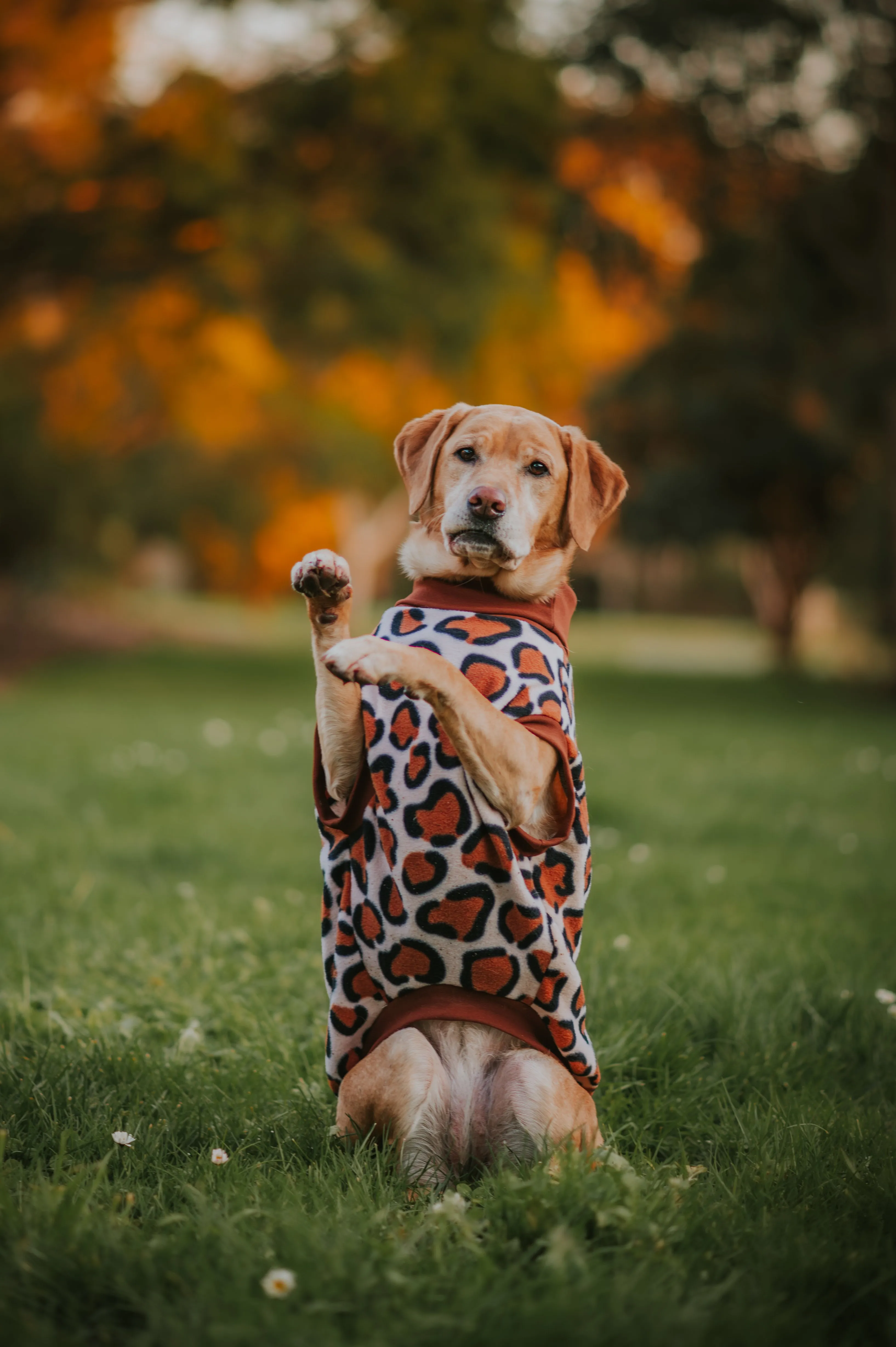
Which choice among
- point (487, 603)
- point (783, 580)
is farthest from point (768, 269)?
point (487, 603)

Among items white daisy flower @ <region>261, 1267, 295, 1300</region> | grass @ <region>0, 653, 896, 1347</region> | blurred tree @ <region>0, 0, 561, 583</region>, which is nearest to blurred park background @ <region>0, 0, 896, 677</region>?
blurred tree @ <region>0, 0, 561, 583</region>

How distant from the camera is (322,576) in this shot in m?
2.60

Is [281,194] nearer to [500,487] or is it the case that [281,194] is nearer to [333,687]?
[500,487]

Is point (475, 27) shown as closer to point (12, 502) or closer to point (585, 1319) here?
point (12, 502)

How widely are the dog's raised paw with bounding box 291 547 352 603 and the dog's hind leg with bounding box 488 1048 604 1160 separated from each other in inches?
45.4

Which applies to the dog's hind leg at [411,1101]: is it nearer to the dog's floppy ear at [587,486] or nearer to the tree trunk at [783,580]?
the dog's floppy ear at [587,486]

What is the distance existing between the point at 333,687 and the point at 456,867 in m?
0.51

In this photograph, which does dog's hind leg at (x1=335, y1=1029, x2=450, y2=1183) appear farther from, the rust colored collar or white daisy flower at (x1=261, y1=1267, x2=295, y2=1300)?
the rust colored collar

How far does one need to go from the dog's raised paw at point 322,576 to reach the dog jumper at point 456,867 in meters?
0.18

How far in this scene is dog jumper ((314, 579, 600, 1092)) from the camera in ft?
8.24

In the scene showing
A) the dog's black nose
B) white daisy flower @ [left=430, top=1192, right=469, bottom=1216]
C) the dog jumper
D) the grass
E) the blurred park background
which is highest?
the blurred park background

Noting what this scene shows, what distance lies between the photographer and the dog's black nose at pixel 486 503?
2729mm

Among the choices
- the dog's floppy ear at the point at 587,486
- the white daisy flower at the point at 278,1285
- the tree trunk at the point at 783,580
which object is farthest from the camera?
the tree trunk at the point at 783,580

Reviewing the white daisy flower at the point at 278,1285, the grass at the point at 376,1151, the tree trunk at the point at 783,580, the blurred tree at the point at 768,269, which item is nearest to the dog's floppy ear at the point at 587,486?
the grass at the point at 376,1151
